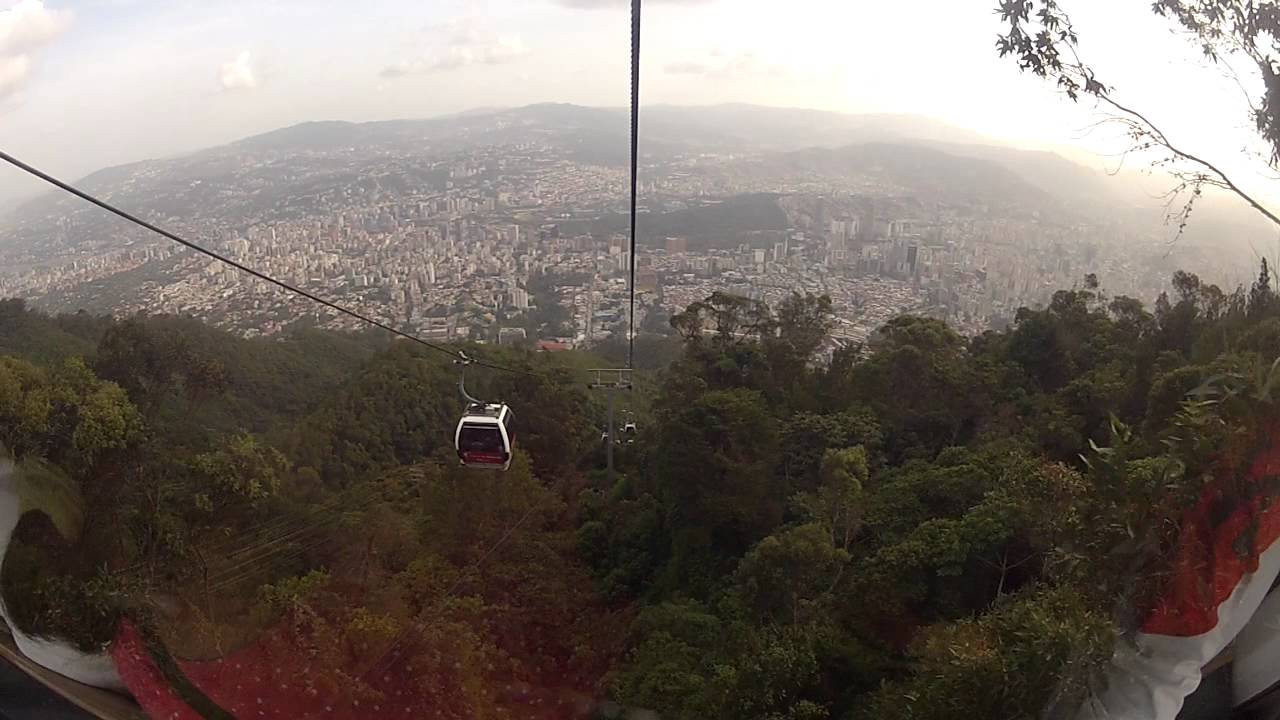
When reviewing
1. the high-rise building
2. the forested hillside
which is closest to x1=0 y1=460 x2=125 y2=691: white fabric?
the forested hillside

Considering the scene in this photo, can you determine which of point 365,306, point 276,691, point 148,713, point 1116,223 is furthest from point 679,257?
point 148,713

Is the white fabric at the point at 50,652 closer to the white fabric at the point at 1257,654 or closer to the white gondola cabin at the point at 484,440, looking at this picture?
the white gondola cabin at the point at 484,440

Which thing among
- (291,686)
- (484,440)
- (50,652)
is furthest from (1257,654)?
(291,686)

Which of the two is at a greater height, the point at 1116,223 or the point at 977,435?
the point at 1116,223

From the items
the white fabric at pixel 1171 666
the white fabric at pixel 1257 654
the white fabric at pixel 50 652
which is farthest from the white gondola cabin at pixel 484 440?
the white fabric at pixel 1257 654

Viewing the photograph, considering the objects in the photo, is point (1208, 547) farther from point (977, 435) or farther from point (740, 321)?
point (740, 321)
